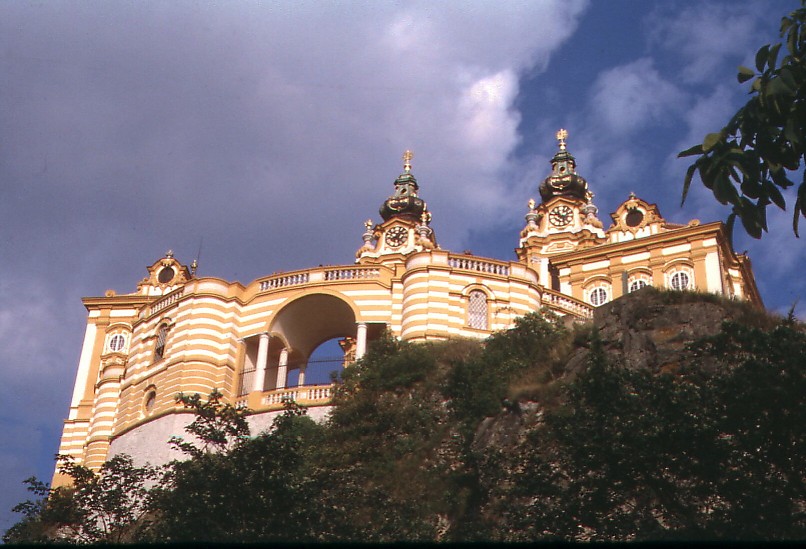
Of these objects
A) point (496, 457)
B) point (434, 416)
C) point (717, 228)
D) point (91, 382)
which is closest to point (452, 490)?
point (496, 457)

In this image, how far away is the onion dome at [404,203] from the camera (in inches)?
2822

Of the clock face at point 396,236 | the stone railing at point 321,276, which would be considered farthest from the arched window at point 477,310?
→ the clock face at point 396,236

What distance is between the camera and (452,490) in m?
23.1

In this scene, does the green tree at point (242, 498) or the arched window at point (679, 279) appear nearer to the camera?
the green tree at point (242, 498)

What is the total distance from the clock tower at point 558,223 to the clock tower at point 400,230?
6915 millimetres

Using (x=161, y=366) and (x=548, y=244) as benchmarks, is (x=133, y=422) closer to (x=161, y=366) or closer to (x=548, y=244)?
(x=161, y=366)

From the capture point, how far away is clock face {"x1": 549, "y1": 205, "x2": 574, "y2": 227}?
201ft

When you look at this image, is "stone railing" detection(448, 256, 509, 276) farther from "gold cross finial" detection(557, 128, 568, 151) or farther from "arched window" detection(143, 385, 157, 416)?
"gold cross finial" detection(557, 128, 568, 151)

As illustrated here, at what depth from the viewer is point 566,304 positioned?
41.9 meters

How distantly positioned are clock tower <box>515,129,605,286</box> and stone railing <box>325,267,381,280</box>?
16390 mm

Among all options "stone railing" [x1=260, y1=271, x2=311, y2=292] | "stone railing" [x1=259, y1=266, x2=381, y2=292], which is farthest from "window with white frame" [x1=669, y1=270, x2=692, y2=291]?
"stone railing" [x1=260, y1=271, x2=311, y2=292]

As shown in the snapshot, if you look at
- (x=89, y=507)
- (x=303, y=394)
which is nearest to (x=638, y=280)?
(x=303, y=394)

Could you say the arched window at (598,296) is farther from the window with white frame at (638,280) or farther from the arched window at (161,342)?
the arched window at (161,342)

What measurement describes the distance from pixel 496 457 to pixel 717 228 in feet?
106
